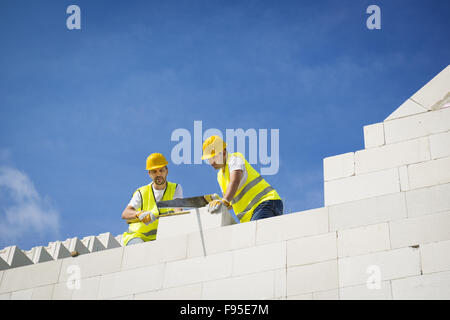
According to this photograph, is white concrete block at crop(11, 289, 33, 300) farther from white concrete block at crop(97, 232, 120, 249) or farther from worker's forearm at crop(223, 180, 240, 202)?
white concrete block at crop(97, 232, 120, 249)

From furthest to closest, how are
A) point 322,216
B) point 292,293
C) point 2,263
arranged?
point 2,263 → point 322,216 → point 292,293

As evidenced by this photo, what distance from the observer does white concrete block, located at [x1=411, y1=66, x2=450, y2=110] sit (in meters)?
10.8

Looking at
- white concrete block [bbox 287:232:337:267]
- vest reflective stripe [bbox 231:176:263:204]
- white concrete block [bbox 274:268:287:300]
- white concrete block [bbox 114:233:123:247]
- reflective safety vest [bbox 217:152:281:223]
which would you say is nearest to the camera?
white concrete block [bbox 274:268:287:300]

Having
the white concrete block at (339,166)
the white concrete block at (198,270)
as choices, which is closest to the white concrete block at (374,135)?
the white concrete block at (339,166)

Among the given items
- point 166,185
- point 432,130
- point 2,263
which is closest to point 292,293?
point 432,130

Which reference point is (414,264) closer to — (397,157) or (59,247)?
(397,157)

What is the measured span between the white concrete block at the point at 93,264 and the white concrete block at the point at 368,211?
3.65 metres

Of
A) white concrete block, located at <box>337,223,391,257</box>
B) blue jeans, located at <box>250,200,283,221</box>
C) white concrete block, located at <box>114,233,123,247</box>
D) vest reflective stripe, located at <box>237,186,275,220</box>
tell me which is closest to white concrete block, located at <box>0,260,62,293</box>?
vest reflective stripe, located at <box>237,186,275,220</box>

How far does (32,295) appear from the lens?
11555 mm

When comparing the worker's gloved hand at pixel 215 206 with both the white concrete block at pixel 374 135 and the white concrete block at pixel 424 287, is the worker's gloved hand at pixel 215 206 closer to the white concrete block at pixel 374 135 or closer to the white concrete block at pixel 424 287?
the white concrete block at pixel 374 135

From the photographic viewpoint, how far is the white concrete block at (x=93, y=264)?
11.2 meters

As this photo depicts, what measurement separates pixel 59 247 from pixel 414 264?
1274 cm

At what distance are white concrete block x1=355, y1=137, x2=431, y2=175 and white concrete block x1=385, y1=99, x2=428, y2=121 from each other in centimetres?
57

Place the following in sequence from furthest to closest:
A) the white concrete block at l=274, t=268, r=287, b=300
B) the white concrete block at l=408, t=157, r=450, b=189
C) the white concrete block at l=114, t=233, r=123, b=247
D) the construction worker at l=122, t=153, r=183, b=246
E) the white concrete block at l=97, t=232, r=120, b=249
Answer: the white concrete block at l=114, t=233, r=123, b=247 → the white concrete block at l=97, t=232, r=120, b=249 → the construction worker at l=122, t=153, r=183, b=246 → the white concrete block at l=408, t=157, r=450, b=189 → the white concrete block at l=274, t=268, r=287, b=300
